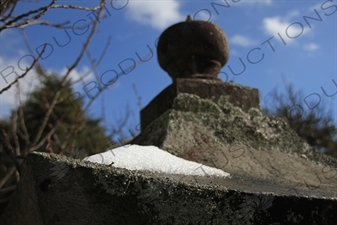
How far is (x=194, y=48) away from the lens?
281cm

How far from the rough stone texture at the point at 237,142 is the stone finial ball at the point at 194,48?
40 centimetres

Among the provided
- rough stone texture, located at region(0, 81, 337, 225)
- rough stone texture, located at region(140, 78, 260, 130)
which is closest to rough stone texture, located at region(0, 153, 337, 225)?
rough stone texture, located at region(0, 81, 337, 225)

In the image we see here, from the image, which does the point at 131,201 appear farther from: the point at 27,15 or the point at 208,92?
the point at 208,92

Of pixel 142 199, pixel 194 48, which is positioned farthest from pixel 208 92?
pixel 142 199

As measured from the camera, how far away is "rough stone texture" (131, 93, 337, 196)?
6.61 feet

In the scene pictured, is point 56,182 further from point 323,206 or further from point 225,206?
point 323,206

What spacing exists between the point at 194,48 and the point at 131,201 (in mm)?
1762

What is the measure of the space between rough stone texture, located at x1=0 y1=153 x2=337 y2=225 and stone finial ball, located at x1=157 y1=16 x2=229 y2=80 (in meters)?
1.57

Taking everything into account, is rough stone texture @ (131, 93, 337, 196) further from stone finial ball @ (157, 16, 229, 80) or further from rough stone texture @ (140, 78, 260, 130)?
stone finial ball @ (157, 16, 229, 80)

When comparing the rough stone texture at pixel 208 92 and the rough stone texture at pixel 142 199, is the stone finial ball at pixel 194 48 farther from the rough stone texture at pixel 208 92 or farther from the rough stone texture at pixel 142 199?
the rough stone texture at pixel 142 199

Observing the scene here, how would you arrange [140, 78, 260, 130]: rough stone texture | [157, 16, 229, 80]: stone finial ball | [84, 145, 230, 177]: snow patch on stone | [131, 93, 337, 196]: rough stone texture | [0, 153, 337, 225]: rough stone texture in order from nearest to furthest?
1. [0, 153, 337, 225]: rough stone texture
2. [84, 145, 230, 177]: snow patch on stone
3. [131, 93, 337, 196]: rough stone texture
4. [140, 78, 260, 130]: rough stone texture
5. [157, 16, 229, 80]: stone finial ball

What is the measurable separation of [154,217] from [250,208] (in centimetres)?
33

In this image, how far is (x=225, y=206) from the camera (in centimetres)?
130

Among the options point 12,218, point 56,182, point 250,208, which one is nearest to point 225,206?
point 250,208
